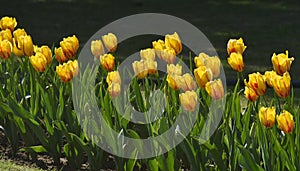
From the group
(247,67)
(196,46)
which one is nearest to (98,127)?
(247,67)

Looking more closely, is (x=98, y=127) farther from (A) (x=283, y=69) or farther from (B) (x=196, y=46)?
(B) (x=196, y=46)

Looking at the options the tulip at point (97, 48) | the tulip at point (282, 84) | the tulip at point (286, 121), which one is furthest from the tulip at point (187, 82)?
the tulip at point (97, 48)

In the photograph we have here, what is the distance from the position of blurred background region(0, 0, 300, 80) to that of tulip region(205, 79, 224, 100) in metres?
4.36

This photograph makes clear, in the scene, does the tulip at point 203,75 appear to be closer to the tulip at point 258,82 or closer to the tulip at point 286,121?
the tulip at point 258,82

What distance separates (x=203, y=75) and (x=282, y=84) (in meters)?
0.49

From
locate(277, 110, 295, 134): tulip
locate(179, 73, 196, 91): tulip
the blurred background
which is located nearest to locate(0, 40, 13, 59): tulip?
locate(179, 73, 196, 91): tulip

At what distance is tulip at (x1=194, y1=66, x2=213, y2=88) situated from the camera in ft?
14.5

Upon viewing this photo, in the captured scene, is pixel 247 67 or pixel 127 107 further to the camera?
pixel 247 67

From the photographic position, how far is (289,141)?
13.9 feet

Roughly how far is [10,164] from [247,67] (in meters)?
4.18

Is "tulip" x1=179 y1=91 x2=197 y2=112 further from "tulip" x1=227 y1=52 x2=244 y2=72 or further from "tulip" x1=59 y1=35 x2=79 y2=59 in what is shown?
"tulip" x1=59 y1=35 x2=79 y2=59

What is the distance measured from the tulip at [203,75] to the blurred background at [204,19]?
166 inches

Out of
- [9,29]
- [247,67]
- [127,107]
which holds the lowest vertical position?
[247,67]

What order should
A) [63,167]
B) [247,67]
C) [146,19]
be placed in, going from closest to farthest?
[63,167] → [247,67] → [146,19]
